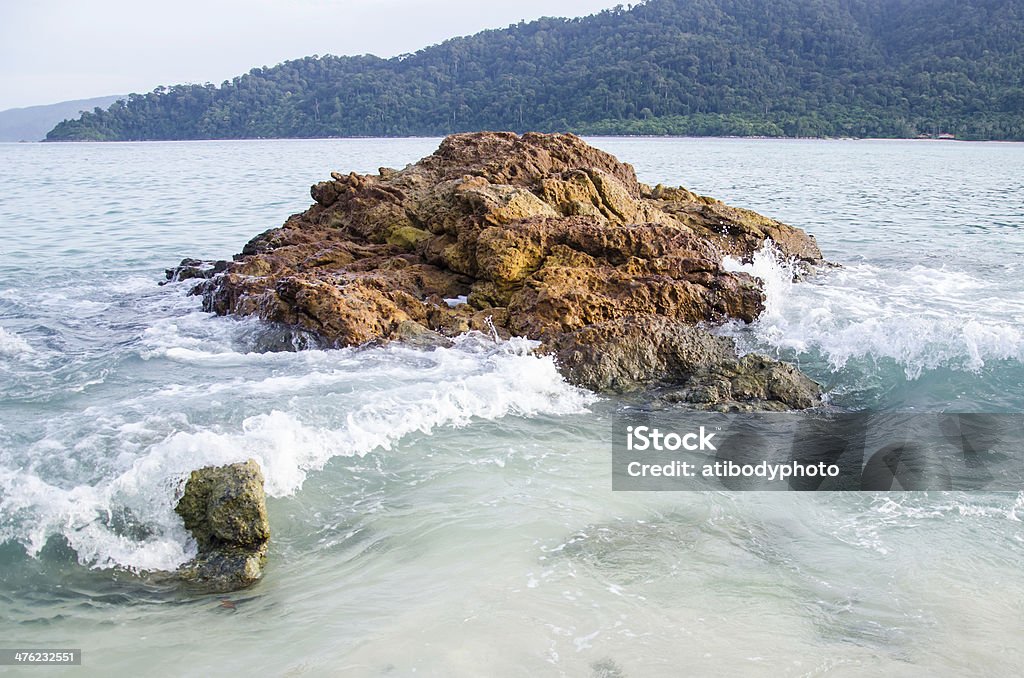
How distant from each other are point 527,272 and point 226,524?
4771 millimetres

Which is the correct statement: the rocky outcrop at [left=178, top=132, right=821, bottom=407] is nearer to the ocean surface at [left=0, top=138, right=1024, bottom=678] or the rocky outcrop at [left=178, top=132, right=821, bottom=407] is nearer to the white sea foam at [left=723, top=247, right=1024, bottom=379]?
the ocean surface at [left=0, top=138, right=1024, bottom=678]

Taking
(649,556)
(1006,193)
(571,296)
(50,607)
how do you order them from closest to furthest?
(50,607) → (649,556) → (571,296) → (1006,193)

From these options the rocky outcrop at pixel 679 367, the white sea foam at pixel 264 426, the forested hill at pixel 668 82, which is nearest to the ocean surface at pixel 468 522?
the white sea foam at pixel 264 426

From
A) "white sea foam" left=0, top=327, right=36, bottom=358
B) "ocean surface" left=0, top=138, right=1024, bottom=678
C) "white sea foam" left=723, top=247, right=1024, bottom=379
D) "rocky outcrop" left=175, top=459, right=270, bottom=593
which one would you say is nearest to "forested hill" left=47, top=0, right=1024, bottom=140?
"white sea foam" left=723, top=247, right=1024, bottom=379

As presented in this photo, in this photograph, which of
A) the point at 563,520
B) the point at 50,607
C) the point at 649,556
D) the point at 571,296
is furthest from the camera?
the point at 571,296

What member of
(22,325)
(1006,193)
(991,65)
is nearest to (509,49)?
(991,65)

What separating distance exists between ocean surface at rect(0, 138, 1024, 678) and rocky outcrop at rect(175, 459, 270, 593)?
13cm

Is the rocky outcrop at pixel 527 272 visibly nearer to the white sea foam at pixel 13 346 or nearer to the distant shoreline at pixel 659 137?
the white sea foam at pixel 13 346

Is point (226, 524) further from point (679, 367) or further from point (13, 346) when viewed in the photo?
point (13, 346)

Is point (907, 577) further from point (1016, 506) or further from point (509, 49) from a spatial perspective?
point (509, 49)

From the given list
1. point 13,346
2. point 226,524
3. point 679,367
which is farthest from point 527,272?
point 13,346

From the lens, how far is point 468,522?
477cm

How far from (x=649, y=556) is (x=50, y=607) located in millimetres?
2959

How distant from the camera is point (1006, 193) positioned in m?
24.3
